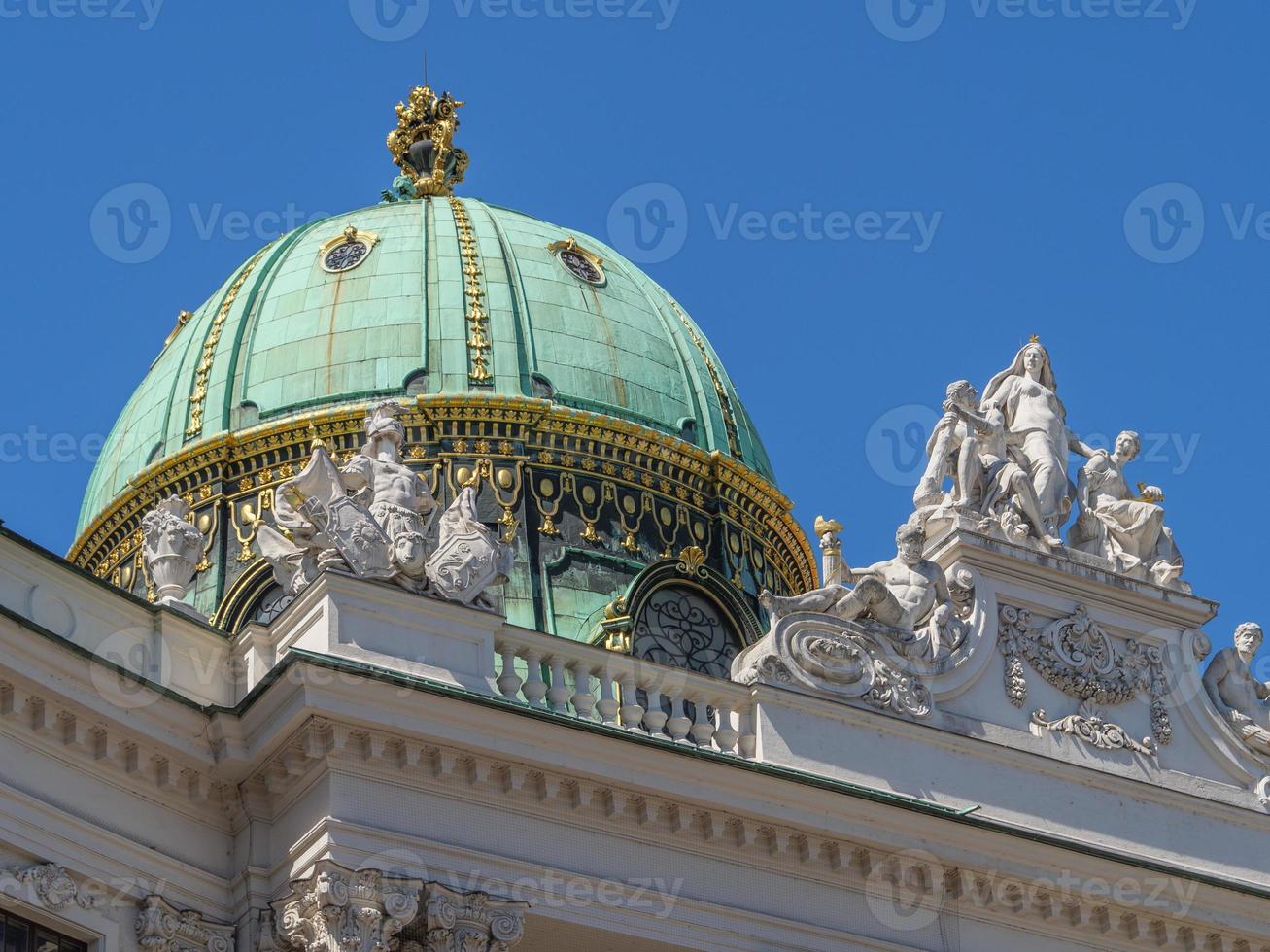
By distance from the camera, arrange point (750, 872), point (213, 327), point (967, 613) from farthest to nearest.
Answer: point (213, 327), point (967, 613), point (750, 872)

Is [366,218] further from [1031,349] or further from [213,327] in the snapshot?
[1031,349]

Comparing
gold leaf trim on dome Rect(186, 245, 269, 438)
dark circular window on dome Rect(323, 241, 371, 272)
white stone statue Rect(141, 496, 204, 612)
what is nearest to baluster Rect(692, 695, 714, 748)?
white stone statue Rect(141, 496, 204, 612)

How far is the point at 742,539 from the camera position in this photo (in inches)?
1321

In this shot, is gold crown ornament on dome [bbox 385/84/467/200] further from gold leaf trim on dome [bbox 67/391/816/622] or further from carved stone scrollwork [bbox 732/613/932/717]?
carved stone scrollwork [bbox 732/613/932/717]

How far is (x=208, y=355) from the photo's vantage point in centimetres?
3422

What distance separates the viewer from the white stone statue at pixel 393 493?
2458cm

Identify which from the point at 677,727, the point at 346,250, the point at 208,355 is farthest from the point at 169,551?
the point at 346,250

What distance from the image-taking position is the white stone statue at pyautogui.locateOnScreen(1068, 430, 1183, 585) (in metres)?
28.8

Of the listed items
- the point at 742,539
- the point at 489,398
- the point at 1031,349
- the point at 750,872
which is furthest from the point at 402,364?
the point at 750,872

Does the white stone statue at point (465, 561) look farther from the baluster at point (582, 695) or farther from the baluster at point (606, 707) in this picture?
the baluster at point (606, 707)

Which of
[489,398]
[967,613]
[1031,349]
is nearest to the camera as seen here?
[967,613]

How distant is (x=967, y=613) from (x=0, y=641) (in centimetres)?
908

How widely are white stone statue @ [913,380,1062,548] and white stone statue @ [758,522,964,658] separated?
802mm

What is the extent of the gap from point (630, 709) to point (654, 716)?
239 mm
